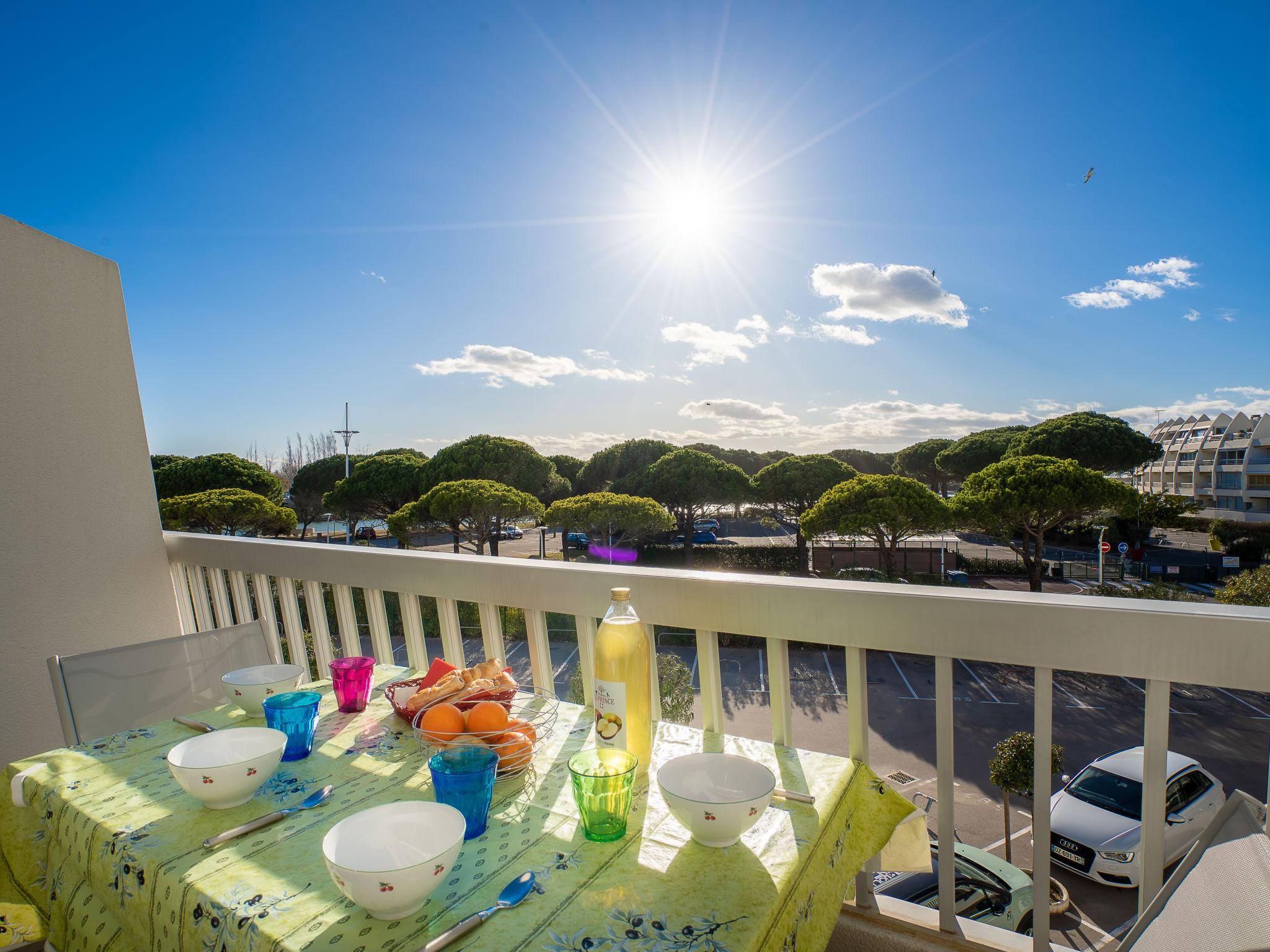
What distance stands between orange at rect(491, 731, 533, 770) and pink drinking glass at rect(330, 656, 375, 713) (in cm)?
39

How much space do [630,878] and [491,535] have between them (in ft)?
51.6

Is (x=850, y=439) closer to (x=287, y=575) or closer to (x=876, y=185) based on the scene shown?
(x=876, y=185)

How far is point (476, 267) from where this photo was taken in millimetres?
11727

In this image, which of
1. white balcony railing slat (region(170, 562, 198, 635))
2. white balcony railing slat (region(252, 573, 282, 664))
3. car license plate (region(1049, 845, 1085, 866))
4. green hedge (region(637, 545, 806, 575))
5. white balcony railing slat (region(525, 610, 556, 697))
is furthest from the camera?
green hedge (region(637, 545, 806, 575))

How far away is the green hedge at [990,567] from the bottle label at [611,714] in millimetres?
19418

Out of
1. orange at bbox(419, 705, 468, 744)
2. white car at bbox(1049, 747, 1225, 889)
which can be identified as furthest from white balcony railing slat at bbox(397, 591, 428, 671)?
white car at bbox(1049, 747, 1225, 889)

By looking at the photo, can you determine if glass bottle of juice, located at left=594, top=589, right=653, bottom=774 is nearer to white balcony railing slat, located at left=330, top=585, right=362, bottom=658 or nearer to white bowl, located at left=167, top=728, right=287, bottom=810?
white bowl, located at left=167, top=728, right=287, bottom=810

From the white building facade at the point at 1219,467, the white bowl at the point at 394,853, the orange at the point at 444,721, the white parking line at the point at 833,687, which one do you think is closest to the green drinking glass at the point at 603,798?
the white bowl at the point at 394,853

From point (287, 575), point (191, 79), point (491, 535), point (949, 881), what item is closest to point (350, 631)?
point (287, 575)

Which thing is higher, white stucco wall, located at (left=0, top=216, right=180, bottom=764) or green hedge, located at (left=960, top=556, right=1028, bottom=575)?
white stucco wall, located at (left=0, top=216, right=180, bottom=764)

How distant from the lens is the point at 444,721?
80cm

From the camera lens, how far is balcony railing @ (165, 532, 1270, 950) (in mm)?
721

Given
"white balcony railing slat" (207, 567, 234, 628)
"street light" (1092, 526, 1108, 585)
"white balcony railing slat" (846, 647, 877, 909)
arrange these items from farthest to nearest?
"street light" (1092, 526, 1108, 585), "white balcony railing slat" (207, 567, 234, 628), "white balcony railing slat" (846, 647, 877, 909)

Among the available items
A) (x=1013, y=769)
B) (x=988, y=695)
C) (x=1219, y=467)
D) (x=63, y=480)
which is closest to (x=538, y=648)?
(x=63, y=480)
